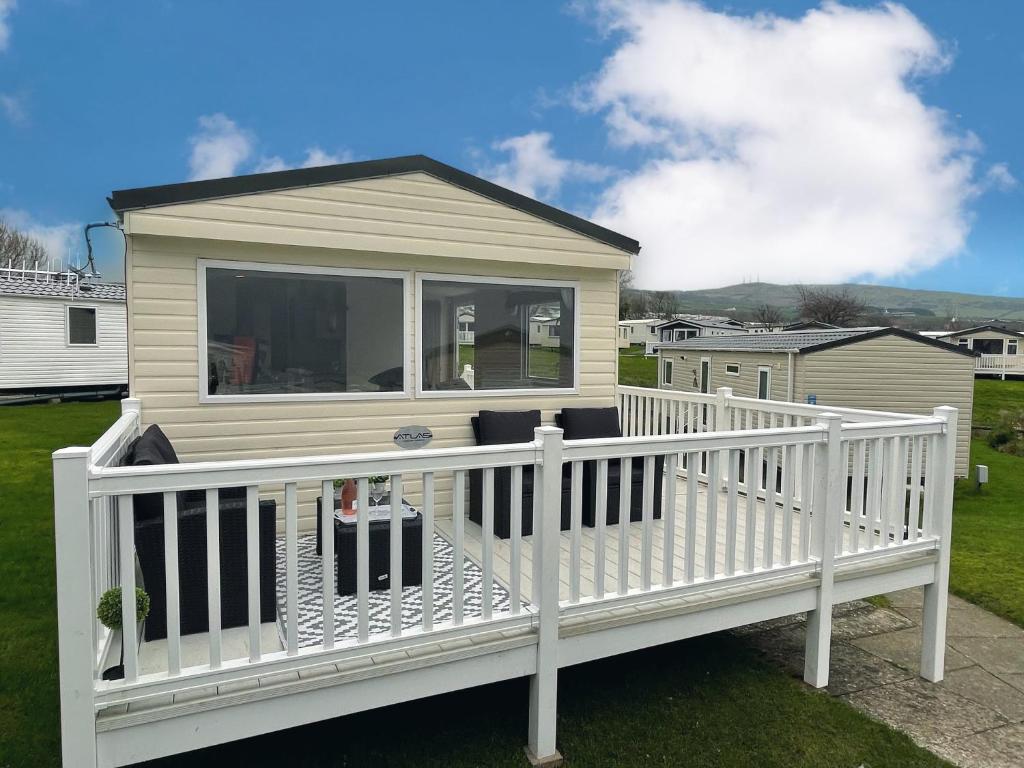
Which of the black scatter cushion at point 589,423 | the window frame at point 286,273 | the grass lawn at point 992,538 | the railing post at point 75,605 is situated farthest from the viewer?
the grass lawn at point 992,538

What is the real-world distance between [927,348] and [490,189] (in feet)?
51.8

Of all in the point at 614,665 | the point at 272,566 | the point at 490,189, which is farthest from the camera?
the point at 490,189

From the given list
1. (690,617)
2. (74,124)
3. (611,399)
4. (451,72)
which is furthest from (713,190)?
(690,617)

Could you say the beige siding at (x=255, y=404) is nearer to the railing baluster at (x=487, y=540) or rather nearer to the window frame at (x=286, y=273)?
the window frame at (x=286, y=273)

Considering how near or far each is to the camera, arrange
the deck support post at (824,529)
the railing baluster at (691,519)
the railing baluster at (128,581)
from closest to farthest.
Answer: the railing baluster at (128,581), the railing baluster at (691,519), the deck support post at (824,529)

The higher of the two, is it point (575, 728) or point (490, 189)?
point (490, 189)

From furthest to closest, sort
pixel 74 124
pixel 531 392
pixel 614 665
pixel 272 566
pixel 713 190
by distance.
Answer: pixel 713 190
pixel 74 124
pixel 531 392
pixel 614 665
pixel 272 566

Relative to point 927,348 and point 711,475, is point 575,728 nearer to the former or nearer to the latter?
point 711,475

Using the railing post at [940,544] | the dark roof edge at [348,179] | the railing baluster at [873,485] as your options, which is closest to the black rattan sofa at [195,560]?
the dark roof edge at [348,179]

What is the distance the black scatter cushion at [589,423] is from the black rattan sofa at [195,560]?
271cm

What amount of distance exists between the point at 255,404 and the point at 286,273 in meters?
0.90

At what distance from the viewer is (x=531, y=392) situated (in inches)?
213

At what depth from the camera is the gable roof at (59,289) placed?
1692 centimetres

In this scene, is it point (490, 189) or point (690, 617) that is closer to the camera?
point (690, 617)
